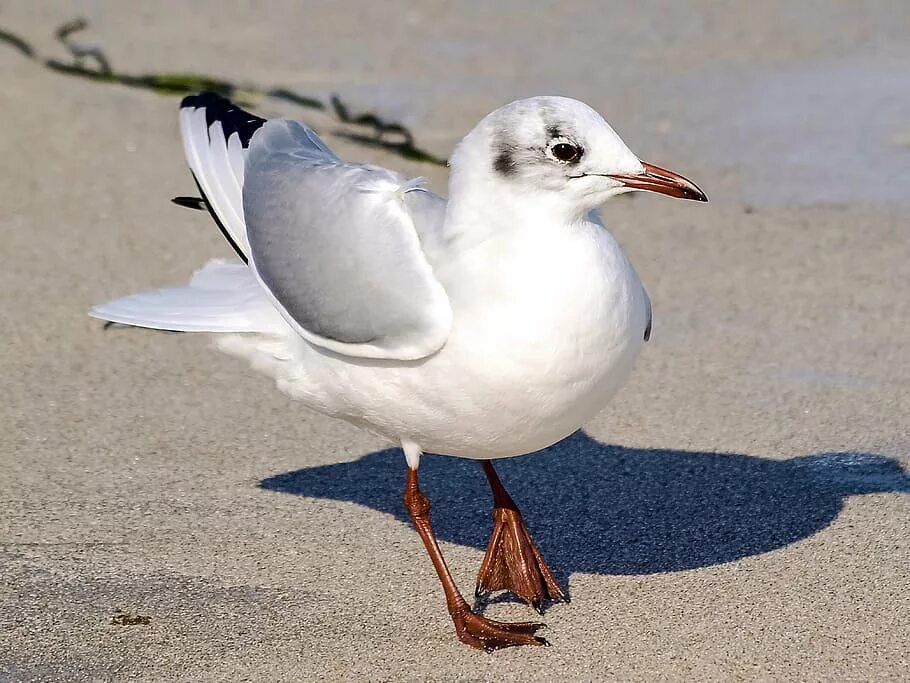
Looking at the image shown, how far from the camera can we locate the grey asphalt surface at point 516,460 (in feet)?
11.8

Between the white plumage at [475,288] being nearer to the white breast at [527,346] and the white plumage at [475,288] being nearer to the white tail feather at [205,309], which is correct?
the white breast at [527,346]

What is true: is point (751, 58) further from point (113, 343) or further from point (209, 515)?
point (209, 515)

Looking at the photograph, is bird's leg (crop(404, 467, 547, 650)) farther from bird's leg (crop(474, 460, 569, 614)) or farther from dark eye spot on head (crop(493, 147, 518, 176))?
dark eye spot on head (crop(493, 147, 518, 176))

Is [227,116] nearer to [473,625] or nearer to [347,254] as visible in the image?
[347,254]

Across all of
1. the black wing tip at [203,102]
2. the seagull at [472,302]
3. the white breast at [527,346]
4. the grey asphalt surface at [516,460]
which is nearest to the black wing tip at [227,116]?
the black wing tip at [203,102]

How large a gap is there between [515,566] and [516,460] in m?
0.82

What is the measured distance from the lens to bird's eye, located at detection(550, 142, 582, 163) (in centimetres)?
334

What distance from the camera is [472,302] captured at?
3.36 m

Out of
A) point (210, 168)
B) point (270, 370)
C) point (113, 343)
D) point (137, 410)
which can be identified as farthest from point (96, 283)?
point (270, 370)

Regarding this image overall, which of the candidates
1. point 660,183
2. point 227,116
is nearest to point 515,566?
point 660,183

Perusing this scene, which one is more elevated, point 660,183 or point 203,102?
point 660,183

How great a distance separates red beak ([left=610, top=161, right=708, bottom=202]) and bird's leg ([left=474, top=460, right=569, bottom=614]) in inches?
39.0

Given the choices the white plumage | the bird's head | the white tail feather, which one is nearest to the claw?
the white plumage

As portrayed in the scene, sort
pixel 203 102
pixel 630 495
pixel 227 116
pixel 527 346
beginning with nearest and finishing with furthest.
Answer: pixel 527 346 < pixel 630 495 < pixel 227 116 < pixel 203 102
